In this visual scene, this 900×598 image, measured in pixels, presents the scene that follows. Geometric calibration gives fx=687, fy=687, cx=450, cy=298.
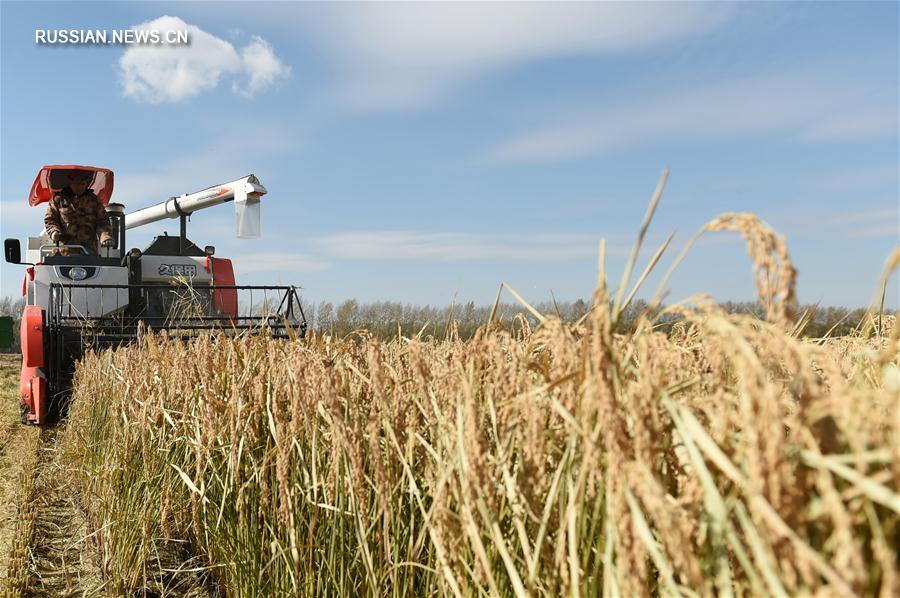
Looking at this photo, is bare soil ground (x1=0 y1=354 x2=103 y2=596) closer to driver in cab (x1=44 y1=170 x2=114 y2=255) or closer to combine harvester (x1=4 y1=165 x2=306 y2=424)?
combine harvester (x1=4 y1=165 x2=306 y2=424)

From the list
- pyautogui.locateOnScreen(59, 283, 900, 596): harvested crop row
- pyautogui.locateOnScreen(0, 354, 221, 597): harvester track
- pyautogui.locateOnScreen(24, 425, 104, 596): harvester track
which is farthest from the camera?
pyautogui.locateOnScreen(24, 425, 104, 596): harvester track

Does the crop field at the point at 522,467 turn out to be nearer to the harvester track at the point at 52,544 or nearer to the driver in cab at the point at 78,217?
the harvester track at the point at 52,544

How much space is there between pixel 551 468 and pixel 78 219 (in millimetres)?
10490

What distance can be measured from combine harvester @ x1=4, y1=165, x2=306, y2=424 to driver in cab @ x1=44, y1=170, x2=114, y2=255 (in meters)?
0.14

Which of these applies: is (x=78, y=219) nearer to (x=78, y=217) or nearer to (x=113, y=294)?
(x=78, y=217)

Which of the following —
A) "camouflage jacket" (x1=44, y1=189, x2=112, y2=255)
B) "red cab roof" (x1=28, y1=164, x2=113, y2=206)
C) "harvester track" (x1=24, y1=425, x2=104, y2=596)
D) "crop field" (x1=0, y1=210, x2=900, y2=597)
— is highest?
"red cab roof" (x1=28, y1=164, x2=113, y2=206)

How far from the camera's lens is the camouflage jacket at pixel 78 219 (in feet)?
33.1

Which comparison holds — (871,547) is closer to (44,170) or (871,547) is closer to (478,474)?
(478,474)

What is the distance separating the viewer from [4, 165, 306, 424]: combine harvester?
25.8 feet

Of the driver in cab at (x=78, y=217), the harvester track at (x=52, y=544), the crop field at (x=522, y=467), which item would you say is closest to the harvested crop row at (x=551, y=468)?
the crop field at (x=522, y=467)

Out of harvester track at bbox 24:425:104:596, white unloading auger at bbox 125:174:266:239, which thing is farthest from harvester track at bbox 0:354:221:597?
white unloading auger at bbox 125:174:266:239

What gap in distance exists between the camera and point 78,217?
33.4 ft

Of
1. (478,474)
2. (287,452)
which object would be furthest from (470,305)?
(478,474)

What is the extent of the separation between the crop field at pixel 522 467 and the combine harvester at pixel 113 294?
352cm
